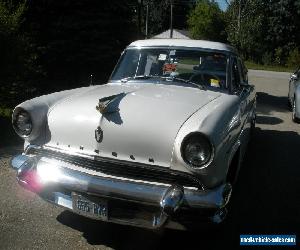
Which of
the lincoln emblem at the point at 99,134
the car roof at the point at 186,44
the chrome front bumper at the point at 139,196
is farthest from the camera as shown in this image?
the car roof at the point at 186,44

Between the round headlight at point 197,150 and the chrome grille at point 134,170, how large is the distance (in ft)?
0.40

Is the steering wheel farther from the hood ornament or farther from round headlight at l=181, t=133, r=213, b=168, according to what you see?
round headlight at l=181, t=133, r=213, b=168

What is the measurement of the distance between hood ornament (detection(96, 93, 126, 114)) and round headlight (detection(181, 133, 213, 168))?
0.75m

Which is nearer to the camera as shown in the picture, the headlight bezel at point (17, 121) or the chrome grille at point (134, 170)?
the chrome grille at point (134, 170)

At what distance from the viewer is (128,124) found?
350 centimetres

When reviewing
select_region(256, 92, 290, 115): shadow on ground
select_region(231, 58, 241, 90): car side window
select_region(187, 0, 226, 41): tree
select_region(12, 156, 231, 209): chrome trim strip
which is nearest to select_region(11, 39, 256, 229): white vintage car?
select_region(12, 156, 231, 209): chrome trim strip

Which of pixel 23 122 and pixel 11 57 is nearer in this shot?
pixel 23 122

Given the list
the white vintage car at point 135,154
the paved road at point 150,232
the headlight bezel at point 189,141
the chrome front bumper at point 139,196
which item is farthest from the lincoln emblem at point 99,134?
the paved road at point 150,232

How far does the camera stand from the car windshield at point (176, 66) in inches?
188

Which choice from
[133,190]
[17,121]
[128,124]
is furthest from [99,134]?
[17,121]

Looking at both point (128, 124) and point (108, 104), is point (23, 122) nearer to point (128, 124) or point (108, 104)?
point (108, 104)

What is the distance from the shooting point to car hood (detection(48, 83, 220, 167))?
3396 mm

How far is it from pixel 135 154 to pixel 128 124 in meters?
0.26

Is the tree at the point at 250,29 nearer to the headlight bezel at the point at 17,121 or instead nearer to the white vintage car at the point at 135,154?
the white vintage car at the point at 135,154
